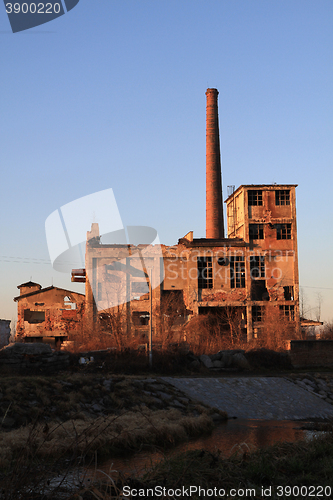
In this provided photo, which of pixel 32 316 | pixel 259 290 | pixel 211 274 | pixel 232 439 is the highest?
pixel 211 274

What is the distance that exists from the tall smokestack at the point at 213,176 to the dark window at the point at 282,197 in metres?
6.33

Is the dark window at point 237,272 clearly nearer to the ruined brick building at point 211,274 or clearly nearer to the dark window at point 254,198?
the ruined brick building at point 211,274

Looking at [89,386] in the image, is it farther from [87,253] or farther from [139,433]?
[87,253]

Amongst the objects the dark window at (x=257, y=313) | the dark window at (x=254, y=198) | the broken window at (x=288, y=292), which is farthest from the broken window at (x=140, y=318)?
the dark window at (x=254, y=198)

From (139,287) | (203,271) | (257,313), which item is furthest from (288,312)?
(139,287)

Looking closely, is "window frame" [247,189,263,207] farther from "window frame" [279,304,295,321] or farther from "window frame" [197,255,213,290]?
"window frame" [279,304,295,321]

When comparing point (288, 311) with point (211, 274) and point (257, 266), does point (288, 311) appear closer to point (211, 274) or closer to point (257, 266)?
point (257, 266)

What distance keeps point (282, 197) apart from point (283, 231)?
3.86 metres

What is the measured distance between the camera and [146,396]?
16.9 metres

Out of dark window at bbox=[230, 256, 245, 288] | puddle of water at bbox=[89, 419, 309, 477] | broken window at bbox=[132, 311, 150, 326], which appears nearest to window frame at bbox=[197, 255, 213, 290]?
dark window at bbox=[230, 256, 245, 288]

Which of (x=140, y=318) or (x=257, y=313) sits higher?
(x=257, y=313)

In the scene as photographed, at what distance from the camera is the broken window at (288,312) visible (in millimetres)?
46125

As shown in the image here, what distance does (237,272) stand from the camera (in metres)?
47.5

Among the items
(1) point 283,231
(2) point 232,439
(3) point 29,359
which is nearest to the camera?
(2) point 232,439
